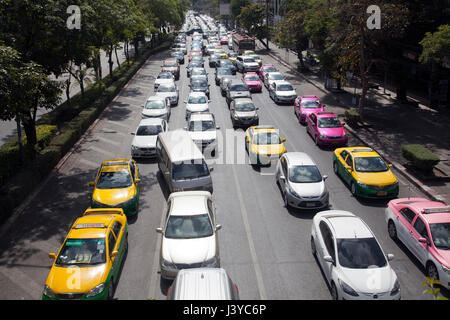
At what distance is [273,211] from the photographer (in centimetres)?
1576

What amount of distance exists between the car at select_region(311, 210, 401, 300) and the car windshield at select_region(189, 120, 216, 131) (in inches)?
452

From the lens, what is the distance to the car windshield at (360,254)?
10711 millimetres

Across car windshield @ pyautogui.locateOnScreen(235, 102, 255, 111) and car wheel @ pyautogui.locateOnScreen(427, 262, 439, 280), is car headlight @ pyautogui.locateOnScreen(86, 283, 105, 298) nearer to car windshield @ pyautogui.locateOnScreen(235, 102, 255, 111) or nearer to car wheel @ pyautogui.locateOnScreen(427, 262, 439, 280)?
car wheel @ pyautogui.locateOnScreen(427, 262, 439, 280)

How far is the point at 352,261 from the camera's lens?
35.3 feet

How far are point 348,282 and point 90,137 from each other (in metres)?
19.6

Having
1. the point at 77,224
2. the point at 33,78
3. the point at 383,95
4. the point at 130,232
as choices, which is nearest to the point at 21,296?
the point at 77,224

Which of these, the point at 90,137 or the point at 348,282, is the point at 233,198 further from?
the point at 90,137

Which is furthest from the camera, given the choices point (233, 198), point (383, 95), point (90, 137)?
point (383, 95)

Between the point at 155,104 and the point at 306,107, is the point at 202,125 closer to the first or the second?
the point at 155,104

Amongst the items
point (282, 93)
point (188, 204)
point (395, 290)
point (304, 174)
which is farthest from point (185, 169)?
point (282, 93)

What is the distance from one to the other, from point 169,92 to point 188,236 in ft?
74.4

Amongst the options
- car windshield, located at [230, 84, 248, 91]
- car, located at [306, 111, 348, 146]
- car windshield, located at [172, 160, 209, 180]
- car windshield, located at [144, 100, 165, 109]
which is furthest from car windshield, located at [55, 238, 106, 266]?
car windshield, located at [230, 84, 248, 91]

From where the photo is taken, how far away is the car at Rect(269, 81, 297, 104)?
3238 cm
